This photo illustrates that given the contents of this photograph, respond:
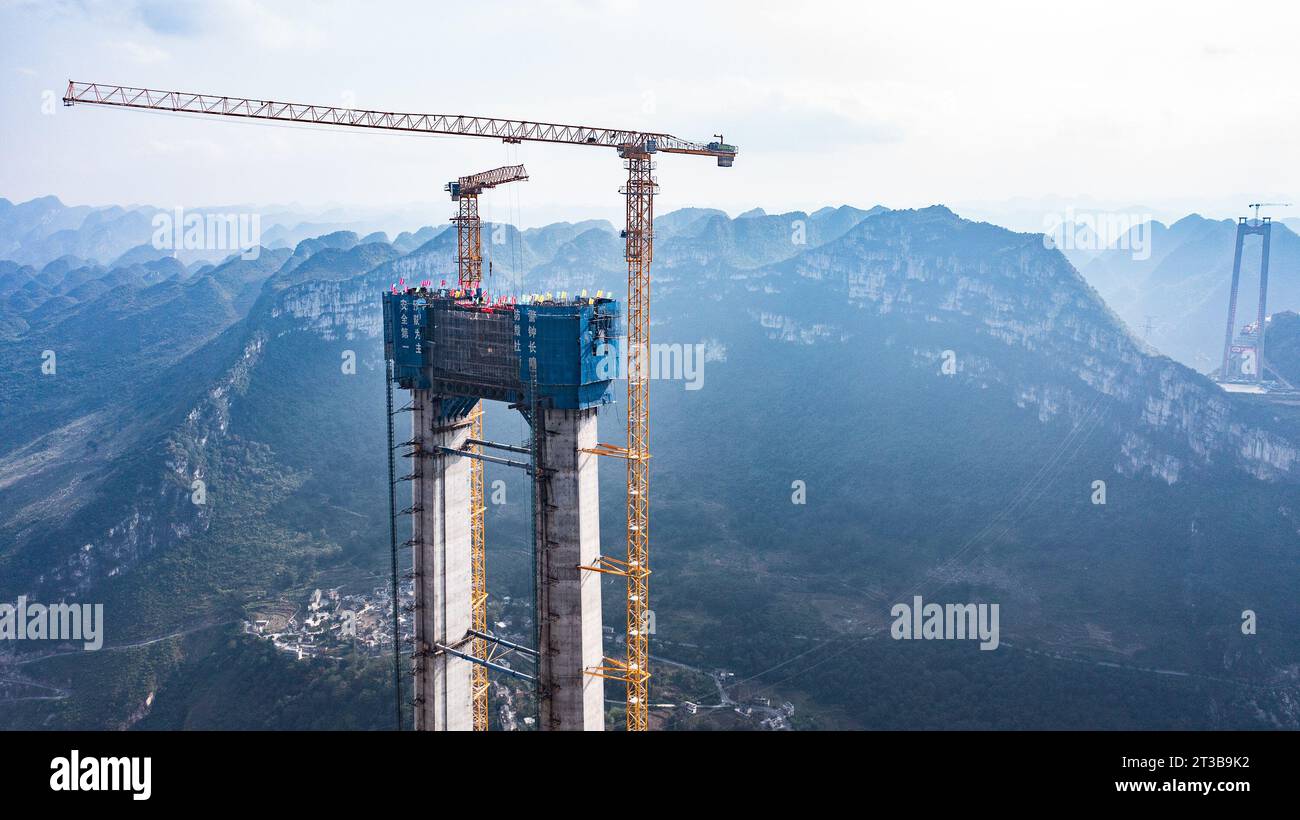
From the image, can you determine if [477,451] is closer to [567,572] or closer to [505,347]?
[505,347]

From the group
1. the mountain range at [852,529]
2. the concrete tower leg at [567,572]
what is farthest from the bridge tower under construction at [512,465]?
the mountain range at [852,529]

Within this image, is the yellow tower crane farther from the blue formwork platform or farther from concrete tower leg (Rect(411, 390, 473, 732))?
the blue formwork platform

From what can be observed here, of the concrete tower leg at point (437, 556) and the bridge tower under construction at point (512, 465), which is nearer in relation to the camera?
the bridge tower under construction at point (512, 465)

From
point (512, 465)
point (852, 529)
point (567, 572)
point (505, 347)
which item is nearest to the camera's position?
point (567, 572)

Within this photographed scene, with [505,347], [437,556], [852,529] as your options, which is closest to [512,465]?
[505,347]

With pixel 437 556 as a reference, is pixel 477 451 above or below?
above

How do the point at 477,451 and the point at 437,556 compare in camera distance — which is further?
the point at 477,451

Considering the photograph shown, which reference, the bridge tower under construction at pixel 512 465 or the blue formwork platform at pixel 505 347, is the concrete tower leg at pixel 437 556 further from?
the blue formwork platform at pixel 505 347

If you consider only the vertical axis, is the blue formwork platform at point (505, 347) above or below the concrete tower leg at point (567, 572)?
above

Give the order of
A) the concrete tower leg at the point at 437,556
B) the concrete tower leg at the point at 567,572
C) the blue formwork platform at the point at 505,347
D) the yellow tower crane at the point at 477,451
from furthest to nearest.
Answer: the yellow tower crane at the point at 477,451
the concrete tower leg at the point at 437,556
the concrete tower leg at the point at 567,572
the blue formwork platform at the point at 505,347
